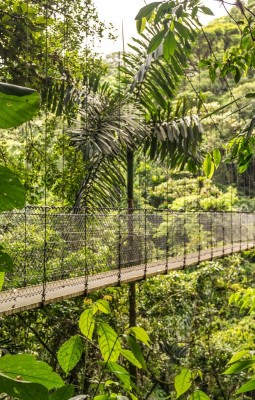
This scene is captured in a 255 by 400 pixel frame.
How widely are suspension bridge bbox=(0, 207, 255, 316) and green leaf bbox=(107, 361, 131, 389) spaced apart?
2.19 meters

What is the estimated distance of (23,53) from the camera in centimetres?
418

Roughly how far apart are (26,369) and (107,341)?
0.33 m

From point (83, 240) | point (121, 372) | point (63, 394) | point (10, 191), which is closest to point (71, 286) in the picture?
point (83, 240)

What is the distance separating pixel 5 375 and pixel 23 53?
4.17 metres

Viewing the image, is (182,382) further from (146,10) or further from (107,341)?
(146,10)

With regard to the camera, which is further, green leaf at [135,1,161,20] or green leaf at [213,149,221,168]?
green leaf at [213,149,221,168]

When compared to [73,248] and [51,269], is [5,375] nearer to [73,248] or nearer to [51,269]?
[51,269]

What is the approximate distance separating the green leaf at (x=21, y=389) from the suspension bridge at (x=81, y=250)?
2.51 meters

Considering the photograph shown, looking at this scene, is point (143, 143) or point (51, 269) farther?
point (143, 143)

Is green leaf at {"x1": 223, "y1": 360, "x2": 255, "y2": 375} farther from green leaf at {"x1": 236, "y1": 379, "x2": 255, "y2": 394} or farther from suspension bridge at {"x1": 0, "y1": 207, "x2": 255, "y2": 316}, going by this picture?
suspension bridge at {"x1": 0, "y1": 207, "x2": 255, "y2": 316}

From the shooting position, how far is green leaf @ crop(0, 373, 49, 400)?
0.22 metres

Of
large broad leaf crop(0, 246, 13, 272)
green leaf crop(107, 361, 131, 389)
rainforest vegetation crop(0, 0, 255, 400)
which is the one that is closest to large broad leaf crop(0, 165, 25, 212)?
large broad leaf crop(0, 246, 13, 272)

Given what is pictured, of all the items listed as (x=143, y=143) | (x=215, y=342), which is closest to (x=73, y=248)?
(x=143, y=143)

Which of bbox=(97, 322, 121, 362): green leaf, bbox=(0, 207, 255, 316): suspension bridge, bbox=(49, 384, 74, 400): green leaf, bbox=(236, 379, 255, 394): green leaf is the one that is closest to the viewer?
bbox=(49, 384, 74, 400): green leaf
